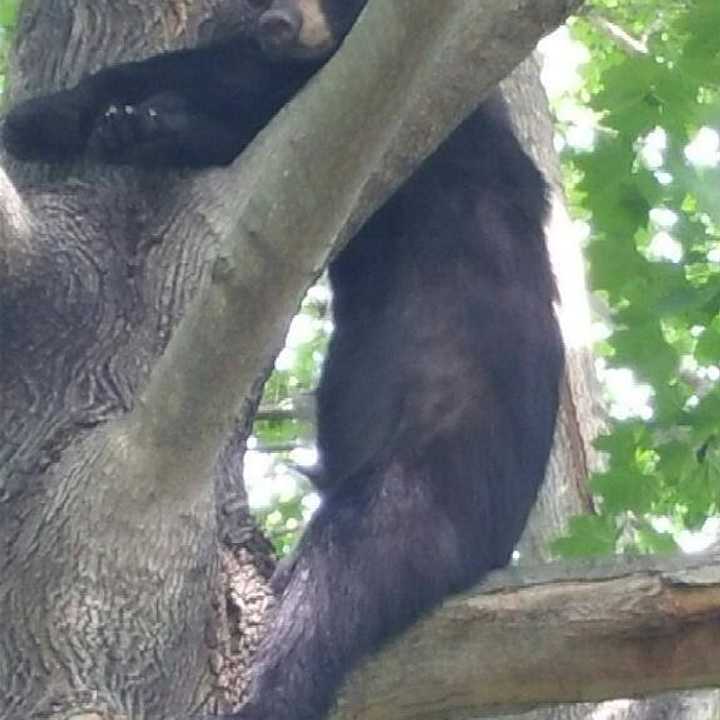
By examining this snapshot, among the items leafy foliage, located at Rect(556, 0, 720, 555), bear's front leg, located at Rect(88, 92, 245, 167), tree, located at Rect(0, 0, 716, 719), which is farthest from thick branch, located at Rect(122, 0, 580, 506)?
bear's front leg, located at Rect(88, 92, 245, 167)

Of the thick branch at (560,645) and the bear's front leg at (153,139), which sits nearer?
the thick branch at (560,645)

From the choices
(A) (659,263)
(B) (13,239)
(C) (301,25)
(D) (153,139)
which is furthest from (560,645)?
(C) (301,25)

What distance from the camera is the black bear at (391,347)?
11.6 ft

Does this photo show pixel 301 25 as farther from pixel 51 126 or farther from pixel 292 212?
pixel 292 212

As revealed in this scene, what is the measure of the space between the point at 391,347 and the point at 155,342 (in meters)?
0.97

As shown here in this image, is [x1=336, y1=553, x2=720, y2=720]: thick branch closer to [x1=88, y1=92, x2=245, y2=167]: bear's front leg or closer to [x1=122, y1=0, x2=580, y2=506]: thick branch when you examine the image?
[x1=122, y1=0, x2=580, y2=506]: thick branch

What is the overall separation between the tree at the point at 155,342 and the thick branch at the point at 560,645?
0.43 m

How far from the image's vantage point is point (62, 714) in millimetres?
2953

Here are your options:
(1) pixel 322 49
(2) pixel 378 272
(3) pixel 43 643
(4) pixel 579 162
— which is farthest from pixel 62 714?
(1) pixel 322 49

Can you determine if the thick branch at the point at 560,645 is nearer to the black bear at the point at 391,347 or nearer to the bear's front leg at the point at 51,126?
the black bear at the point at 391,347

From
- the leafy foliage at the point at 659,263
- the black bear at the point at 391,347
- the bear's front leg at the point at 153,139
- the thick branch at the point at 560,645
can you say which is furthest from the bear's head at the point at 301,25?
the thick branch at the point at 560,645

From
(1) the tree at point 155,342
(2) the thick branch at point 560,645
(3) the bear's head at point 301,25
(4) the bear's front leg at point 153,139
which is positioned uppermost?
(3) the bear's head at point 301,25

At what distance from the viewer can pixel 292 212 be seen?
273 centimetres

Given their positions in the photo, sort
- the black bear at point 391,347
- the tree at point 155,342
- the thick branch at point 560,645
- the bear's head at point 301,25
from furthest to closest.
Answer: the bear's head at point 301,25, the black bear at point 391,347, the thick branch at point 560,645, the tree at point 155,342
